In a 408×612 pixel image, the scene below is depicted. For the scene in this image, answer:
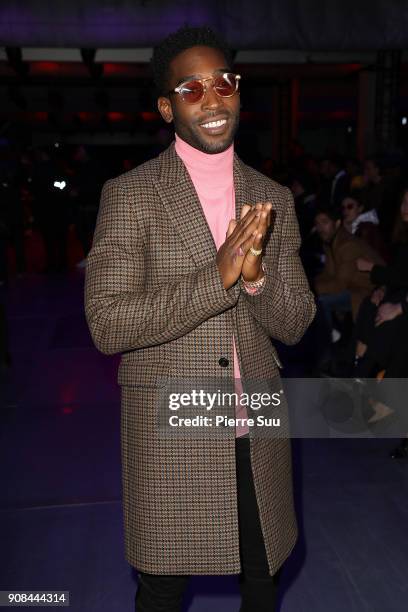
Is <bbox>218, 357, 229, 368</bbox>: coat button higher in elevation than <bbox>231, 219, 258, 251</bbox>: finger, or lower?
lower

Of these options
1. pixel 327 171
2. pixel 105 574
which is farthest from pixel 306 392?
pixel 327 171

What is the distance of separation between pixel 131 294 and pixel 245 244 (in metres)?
0.31

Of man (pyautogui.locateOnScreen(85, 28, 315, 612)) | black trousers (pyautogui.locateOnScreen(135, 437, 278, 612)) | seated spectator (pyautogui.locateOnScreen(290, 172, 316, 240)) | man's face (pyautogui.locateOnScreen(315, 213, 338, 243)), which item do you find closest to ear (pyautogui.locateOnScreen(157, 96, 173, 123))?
man (pyautogui.locateOnScreen(85, 28, 315, 612))

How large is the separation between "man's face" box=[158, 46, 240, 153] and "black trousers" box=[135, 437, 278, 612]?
0.74 m

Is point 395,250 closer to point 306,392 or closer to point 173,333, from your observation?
point 306,392

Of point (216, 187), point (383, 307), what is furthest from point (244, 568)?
point (383, 307)

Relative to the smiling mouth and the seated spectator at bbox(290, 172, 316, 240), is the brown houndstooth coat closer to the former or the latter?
the smiling mouth

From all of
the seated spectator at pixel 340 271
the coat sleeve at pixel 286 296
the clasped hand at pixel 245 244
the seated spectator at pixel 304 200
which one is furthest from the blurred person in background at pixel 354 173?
the clasped hand at pixel 245 244

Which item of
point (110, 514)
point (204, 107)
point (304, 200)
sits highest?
point (204, 107)

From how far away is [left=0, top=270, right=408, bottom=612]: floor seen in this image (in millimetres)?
2840

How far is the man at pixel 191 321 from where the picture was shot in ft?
5.32

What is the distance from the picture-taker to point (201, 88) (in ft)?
5.47

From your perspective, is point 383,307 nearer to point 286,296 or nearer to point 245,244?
point 286,296

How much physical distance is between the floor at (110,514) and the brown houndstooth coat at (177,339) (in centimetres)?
114
